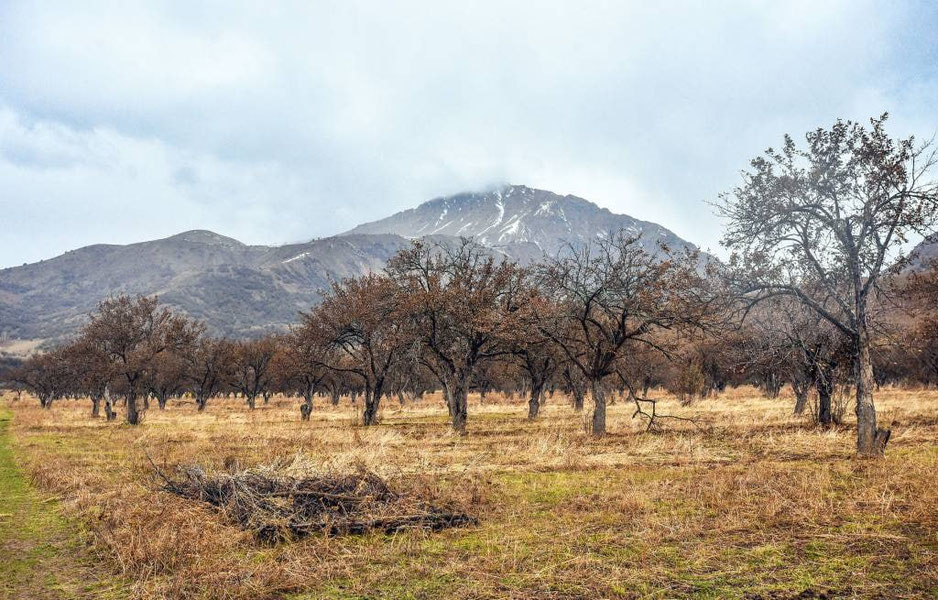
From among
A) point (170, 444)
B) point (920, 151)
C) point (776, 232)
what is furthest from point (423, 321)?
point (920, 151)

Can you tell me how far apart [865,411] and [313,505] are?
16.2 meters

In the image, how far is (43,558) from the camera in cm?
900

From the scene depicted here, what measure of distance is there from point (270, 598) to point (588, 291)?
68.5 feet

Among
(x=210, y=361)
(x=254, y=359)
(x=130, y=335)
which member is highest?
(x=130, y=335)

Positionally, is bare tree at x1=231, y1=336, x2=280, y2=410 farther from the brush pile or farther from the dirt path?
the brush pile

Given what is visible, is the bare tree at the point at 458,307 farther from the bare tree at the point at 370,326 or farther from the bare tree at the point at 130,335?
the bare tree at the point at 130,335

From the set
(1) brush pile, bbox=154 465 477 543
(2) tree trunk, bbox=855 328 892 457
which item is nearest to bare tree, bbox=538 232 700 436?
(2) tree trunk, bbox=855 328 892 457

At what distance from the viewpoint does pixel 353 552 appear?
8.52 meters

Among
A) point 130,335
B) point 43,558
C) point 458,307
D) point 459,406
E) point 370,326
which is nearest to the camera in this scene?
point 43,558

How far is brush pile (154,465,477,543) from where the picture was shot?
9.60m

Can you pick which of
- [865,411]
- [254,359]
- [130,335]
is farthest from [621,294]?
[254,359]

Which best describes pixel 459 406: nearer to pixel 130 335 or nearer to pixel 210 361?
pixel 130 335

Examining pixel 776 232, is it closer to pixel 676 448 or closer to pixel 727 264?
pixel 727 264

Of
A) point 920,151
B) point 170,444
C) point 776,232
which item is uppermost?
point 920,151
